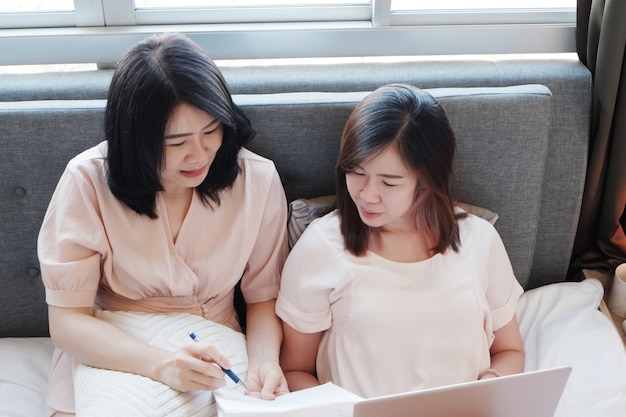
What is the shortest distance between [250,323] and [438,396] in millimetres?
522

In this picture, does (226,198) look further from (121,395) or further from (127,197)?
(121,395)

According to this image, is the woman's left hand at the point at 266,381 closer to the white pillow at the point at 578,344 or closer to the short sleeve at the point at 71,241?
the short sleeve at the point at 71,241

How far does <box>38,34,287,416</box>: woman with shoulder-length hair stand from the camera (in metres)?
1.31

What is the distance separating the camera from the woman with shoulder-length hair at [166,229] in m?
1.31

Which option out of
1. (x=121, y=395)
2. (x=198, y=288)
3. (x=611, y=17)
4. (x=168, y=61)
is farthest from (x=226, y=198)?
(x=611, y=17)

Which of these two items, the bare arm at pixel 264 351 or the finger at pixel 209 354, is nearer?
the finger at pixel 209 354

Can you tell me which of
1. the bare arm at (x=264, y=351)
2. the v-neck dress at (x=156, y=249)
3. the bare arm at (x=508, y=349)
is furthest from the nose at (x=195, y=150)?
the bare arm at (x=508, y=349)

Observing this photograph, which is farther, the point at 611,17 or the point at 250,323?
the point at 611,17

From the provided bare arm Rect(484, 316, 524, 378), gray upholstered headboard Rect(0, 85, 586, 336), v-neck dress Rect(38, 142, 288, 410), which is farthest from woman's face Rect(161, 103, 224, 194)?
bare arm Rect(484, 316, 524, 378)

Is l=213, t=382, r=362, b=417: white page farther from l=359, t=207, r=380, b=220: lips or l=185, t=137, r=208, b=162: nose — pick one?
l=185, t=137, r=208, b=162: nose

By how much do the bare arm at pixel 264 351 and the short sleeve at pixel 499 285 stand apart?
461mm

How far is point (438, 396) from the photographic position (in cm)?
119

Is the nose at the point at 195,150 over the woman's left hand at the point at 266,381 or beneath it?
over

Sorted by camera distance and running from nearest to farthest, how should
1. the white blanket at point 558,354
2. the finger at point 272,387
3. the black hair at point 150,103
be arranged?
the black hair at point 150,103 → the finger at point 272,387 → the white blanket at point 558,354
